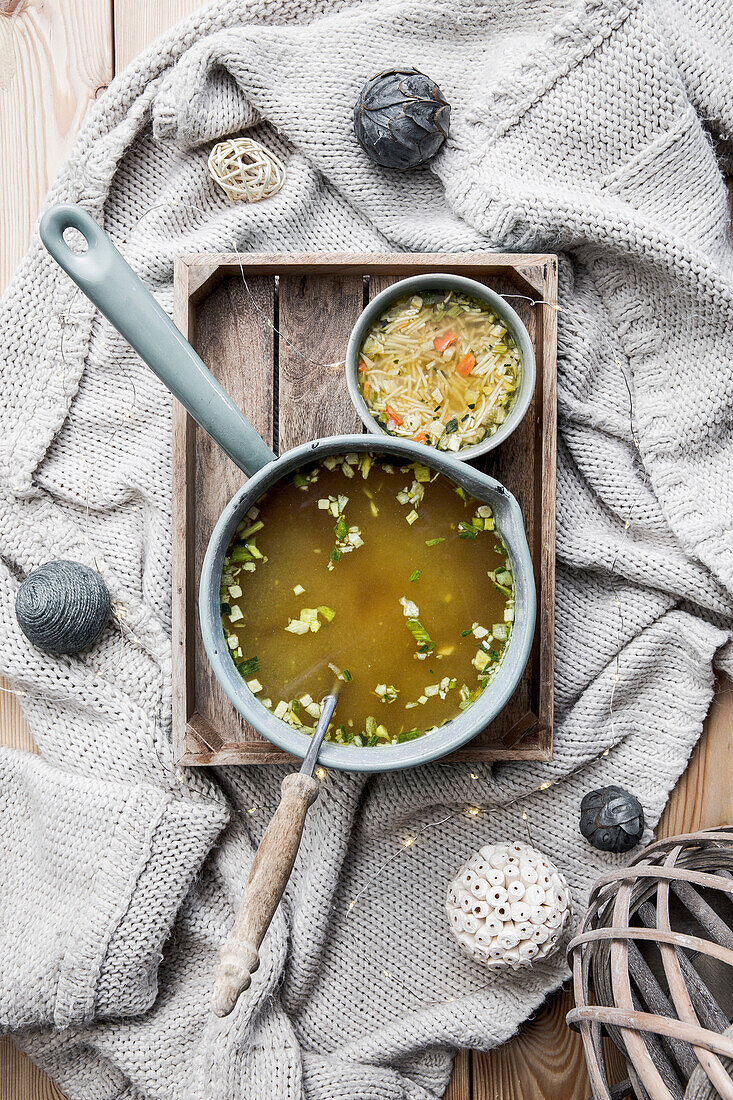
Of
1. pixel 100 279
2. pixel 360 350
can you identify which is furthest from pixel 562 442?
pixel 100 279

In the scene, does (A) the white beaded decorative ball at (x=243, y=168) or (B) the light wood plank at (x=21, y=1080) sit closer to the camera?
(A) the white beaded decorative ball at (x=243, y=168)

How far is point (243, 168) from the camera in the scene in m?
1.25

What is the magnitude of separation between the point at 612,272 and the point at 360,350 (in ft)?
1.30

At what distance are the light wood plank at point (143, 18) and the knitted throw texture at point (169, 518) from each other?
0.11 metres

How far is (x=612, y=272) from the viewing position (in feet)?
4.18

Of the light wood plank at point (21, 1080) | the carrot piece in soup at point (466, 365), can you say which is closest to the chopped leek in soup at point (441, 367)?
the carrot piece in soup at point (466, 365)

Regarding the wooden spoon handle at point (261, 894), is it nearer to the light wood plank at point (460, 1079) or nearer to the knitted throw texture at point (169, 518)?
the knitted throw texture at point (169, 518)

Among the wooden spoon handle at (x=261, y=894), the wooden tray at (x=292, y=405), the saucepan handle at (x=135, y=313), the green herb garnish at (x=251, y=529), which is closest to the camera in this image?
the wooden spoon handle at (x=261, y=894)

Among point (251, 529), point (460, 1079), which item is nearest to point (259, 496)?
point (251, 529)

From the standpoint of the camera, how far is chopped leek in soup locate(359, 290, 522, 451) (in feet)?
3.77

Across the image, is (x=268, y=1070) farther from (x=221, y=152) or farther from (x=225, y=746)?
(x=221, y=152)

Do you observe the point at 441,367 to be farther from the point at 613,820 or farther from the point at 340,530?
the point at 613,820

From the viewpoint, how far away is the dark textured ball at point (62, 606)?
3.92 ft

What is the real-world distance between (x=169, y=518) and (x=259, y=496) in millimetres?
279
